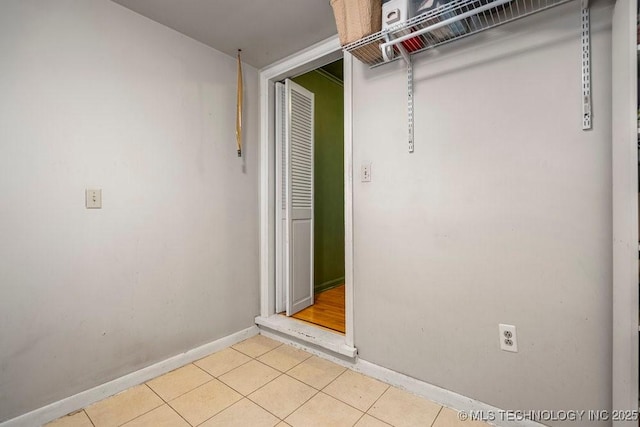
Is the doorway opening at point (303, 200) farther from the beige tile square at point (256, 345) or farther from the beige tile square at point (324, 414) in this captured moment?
the beige tile square at point (324, 414)

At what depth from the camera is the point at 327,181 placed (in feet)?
11.4

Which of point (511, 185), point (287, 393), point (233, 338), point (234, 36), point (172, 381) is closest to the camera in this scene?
point (511, 185)

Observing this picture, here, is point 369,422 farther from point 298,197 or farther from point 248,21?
point 248,21

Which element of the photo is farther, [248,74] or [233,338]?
[248,74]

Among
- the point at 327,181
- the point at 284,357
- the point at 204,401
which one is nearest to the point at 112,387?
the point at 204,401

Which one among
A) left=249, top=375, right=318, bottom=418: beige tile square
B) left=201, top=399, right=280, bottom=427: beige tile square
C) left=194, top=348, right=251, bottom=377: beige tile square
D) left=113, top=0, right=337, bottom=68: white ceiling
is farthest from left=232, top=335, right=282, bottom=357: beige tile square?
left=113, top=0, right=337, bottom=68: white ceiling

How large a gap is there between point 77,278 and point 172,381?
82cm

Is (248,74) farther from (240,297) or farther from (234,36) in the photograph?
(240,297)

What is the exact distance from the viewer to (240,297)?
7.57 ft

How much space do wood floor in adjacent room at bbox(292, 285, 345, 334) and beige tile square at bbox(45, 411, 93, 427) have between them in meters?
1.41

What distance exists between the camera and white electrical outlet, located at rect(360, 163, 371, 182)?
5.79ft

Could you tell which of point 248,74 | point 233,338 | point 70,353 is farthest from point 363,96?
point 70,353

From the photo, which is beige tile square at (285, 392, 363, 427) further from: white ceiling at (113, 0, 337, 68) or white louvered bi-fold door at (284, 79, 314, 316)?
white ceiling at (113, 0, 337, 68)

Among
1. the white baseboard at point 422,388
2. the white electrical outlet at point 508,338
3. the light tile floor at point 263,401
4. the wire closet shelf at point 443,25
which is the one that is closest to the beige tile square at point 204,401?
the light tile floor at point 263,401
